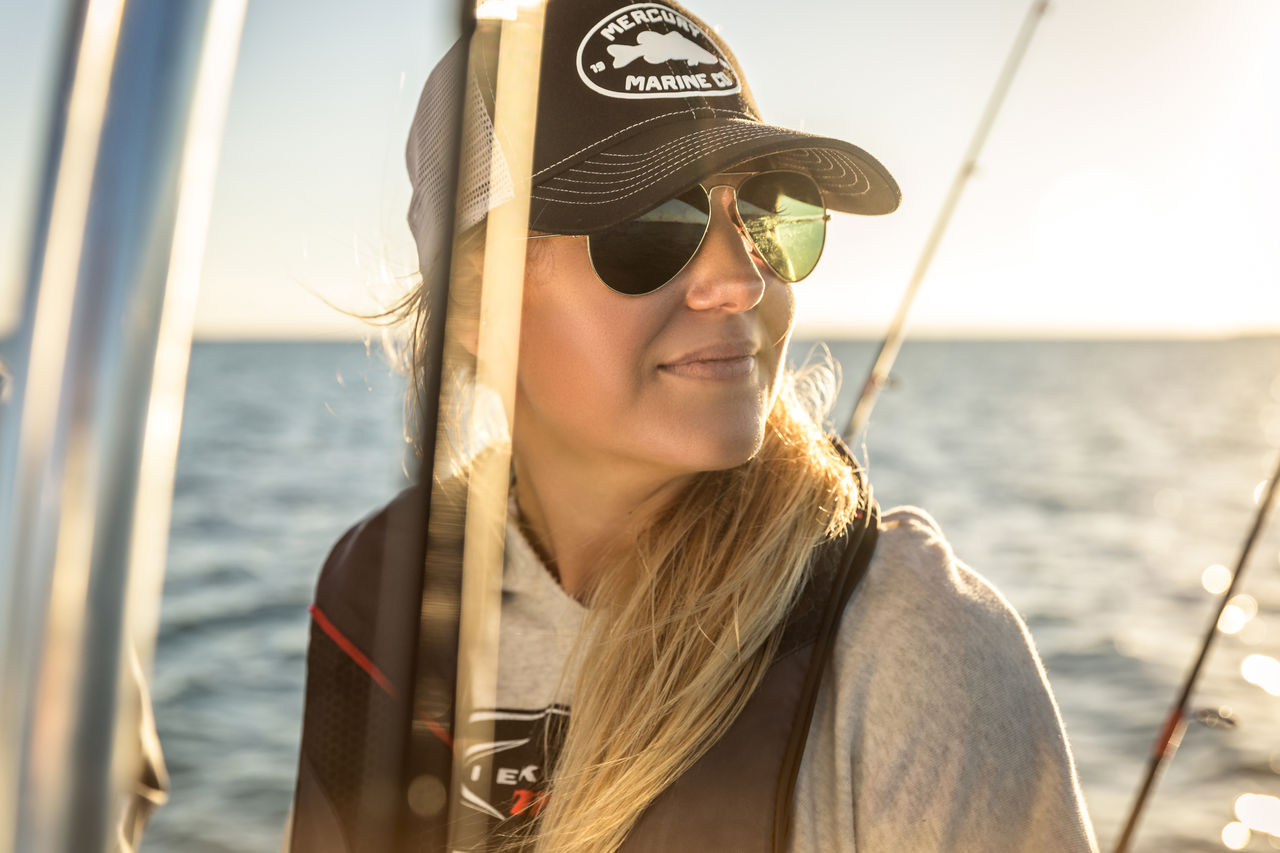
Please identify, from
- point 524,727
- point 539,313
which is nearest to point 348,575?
point 524,727

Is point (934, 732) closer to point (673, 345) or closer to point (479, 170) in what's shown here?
point (673, 345)

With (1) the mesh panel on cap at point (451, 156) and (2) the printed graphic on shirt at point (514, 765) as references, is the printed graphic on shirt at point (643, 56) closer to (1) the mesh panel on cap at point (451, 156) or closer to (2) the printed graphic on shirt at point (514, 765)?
(1) the mesh panel on cap at point (451, 156)

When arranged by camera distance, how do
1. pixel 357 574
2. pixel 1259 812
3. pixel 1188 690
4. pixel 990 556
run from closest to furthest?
1. pixel 357 574
2. pixel 1188 690
3. pixel 1259 812
4. pixel 990 556

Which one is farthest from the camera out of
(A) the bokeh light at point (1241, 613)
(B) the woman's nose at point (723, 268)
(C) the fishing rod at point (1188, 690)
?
(A) the bokeh light at point (1241, 613)

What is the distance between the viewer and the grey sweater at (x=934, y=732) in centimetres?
129

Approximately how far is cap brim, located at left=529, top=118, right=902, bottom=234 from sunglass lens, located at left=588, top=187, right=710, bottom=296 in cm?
5

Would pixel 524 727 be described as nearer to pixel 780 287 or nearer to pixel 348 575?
pixel 348 575

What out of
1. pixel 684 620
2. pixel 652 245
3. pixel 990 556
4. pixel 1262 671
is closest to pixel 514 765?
pixel 684 620

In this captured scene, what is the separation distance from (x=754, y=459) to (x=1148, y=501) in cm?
2594

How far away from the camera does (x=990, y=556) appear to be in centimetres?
1850

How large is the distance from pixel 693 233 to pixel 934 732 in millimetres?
763

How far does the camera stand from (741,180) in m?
1.57

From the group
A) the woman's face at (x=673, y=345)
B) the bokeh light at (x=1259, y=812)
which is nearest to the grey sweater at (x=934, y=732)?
the woman's face at (x=673, y=345)

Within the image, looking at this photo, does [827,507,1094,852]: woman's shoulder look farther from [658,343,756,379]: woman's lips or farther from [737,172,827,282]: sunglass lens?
[737,172,827,282]: sunglass lens
